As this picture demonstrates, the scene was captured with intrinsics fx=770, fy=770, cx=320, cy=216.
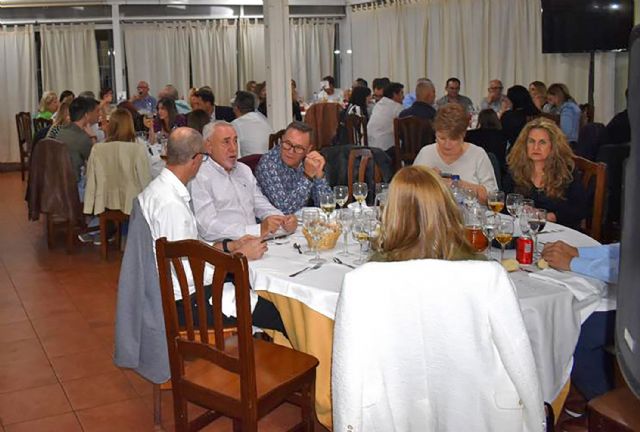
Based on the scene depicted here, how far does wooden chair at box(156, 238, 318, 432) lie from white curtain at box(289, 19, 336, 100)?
1096 cm

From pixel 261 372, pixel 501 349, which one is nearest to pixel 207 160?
pixel 261 372

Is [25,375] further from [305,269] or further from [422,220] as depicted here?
[422,220]

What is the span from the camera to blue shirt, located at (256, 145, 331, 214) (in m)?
4.09

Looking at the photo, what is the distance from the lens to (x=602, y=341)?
290 centimetres

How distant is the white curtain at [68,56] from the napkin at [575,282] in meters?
11.1

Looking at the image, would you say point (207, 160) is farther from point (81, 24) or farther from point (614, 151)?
point (81, 24)

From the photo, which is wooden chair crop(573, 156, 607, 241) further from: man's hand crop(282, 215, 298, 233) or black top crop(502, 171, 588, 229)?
man's hand crop(282, 215, 298, 233)

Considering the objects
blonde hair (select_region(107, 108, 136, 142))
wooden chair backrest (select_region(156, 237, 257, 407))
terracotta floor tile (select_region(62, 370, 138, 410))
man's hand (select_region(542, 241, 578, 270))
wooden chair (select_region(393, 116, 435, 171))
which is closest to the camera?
wooden chair backrest (select_region(156, 237, 257, 407))

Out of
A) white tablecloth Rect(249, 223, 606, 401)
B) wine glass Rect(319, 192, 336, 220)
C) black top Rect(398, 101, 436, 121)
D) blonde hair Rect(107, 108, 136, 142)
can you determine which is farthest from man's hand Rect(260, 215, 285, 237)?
black top Rect(398, 101, 436, 121)

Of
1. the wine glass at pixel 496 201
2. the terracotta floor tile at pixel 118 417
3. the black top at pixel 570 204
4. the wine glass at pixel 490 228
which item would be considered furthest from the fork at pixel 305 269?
the black top at pixel 570 204

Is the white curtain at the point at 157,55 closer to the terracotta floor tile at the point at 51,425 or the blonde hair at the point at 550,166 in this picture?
the blonde hair at the point at 550,166

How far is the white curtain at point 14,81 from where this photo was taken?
39.9 ft

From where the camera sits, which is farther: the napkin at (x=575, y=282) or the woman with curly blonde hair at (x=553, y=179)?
the woman with curly blonde hair at (x=553, y=179)

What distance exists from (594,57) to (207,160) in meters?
6.17
